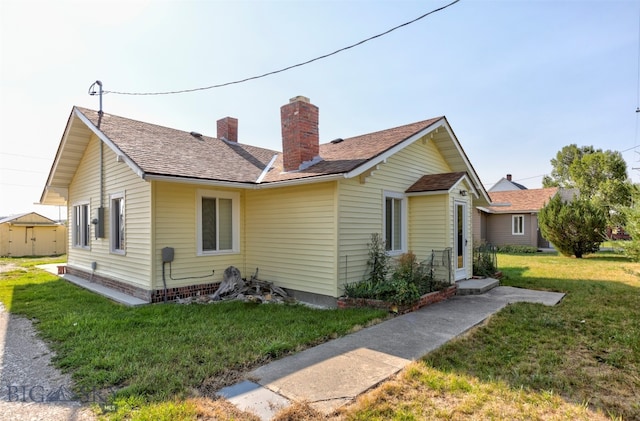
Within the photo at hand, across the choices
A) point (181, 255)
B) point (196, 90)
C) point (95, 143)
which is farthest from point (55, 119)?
point (181, 255)

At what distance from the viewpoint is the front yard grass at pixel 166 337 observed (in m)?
3.86

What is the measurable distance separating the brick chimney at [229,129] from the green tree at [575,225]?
16.7 m

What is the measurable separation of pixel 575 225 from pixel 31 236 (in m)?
31.8

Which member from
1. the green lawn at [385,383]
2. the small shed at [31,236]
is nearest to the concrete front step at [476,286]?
the green lawn at [385,383]

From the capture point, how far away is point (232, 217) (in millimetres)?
9320

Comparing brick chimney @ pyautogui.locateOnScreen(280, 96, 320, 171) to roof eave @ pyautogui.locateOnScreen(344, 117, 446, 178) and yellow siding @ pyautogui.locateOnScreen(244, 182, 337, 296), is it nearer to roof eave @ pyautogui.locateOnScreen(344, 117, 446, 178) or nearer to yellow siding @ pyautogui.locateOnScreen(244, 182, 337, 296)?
yellow siding @ pyautogui.locateOnScreen(244, 182, 337, 296)

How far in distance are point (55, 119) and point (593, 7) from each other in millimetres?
24311

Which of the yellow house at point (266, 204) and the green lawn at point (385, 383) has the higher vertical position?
the yellow house at point (266, 204)

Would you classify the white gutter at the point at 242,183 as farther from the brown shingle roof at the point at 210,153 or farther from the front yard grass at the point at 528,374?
the front yard grass at the point at 528,374

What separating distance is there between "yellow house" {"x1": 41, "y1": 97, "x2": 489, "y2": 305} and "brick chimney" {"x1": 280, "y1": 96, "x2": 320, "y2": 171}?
0.10ft

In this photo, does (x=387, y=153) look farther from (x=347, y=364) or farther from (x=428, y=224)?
(x=347, y=364)

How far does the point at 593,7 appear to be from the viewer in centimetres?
786

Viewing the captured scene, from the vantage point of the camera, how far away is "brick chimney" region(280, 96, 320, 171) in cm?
891

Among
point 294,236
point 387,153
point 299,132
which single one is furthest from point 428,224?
point 299,132
